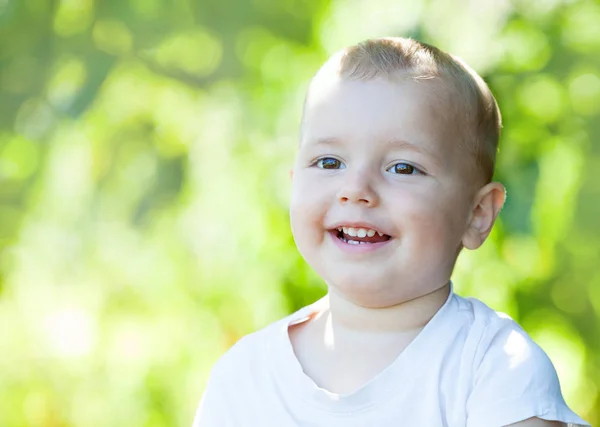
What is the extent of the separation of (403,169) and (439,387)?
368 mm

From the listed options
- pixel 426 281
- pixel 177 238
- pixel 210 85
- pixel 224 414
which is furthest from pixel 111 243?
pixel 426 281

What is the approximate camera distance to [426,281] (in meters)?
1.64

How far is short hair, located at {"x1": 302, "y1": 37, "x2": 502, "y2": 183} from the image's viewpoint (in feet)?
5.35

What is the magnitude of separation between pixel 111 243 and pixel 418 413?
2.40 metres

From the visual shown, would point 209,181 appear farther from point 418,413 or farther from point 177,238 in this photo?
point 418,413

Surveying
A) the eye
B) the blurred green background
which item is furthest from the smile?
the blurred green background

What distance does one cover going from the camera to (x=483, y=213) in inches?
68.6

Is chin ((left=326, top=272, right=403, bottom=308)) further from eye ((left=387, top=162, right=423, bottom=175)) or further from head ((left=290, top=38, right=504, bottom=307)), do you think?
eye ((left=387, top=162, right=423, bottom=175))

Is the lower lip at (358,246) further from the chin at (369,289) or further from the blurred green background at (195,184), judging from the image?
the blurred green background at (195,184)

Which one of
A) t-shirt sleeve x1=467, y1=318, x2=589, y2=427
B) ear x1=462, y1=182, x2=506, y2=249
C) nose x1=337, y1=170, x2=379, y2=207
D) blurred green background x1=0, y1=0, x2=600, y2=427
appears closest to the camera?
t-shirt sleeve x1=467, y1=318, x2=589, y2=427

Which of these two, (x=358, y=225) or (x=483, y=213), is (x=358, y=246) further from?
(x=483, y=213)

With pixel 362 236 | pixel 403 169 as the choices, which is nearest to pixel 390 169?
pixel 403 169

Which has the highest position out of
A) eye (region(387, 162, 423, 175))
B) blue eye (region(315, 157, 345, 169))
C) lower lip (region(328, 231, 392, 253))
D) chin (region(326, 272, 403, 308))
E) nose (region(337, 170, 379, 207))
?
blue eye (region(315, 157, 345, 169))

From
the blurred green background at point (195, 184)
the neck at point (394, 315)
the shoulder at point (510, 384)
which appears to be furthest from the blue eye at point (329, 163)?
the blurred green background at point (195, 184)
